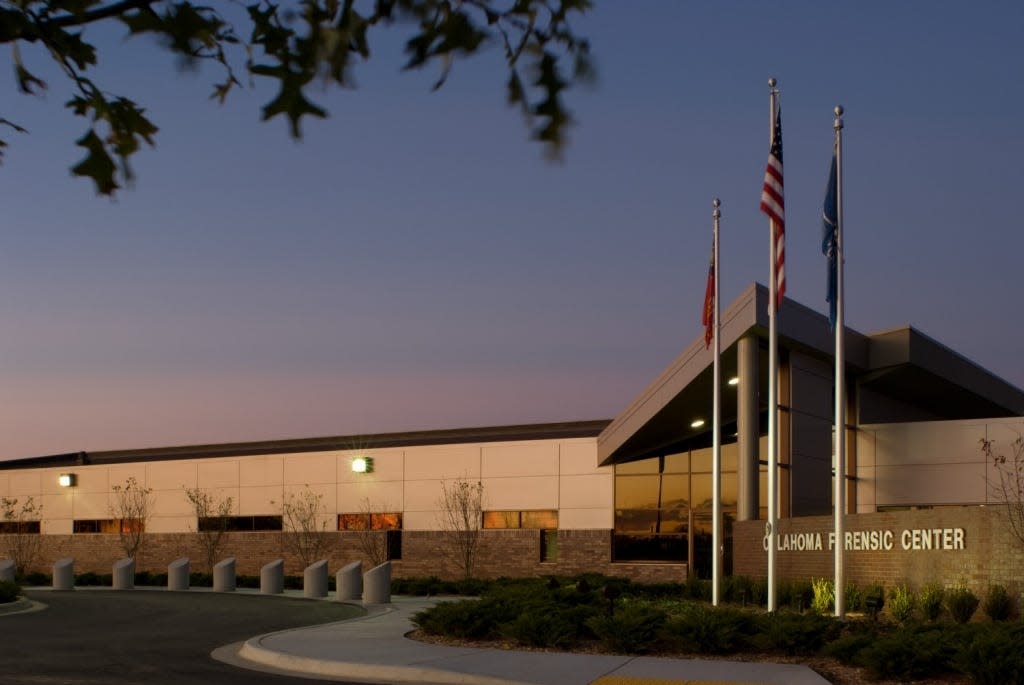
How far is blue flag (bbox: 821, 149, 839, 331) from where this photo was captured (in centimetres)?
2272

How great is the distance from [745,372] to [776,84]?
10.6 meters

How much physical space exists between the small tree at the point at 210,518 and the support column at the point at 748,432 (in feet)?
65.9

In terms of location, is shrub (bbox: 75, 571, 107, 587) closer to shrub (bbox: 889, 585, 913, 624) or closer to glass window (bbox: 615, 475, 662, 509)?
glass window (bbox: 615, 475, 662, 509)

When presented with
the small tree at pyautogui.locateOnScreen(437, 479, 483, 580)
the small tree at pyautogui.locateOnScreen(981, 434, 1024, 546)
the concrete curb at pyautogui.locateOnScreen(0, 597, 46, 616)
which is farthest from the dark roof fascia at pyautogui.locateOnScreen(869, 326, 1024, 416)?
the concrete curb at pyautogui.locateOnScreen(0, 597, 46, 616)

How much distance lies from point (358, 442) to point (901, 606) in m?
26.5

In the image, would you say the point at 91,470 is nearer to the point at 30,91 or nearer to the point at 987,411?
the point at 987,411

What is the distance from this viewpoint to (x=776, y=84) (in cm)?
2458

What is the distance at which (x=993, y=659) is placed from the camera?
49.3 ft

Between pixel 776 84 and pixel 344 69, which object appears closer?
pixel 344 69

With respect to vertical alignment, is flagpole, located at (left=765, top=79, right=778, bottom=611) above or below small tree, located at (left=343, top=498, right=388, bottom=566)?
above

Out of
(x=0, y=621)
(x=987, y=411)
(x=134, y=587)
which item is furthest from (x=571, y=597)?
(x=987, y=411)

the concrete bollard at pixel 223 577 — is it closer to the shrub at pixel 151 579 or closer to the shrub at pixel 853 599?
the shrub at pixel 151 579

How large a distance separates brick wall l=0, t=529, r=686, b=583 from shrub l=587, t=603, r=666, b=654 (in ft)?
58.7

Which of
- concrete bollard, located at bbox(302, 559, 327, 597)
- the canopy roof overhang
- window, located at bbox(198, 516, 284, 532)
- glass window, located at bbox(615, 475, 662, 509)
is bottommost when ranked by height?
concrete bollard, located at bbox(302, 559, 327, 597)
